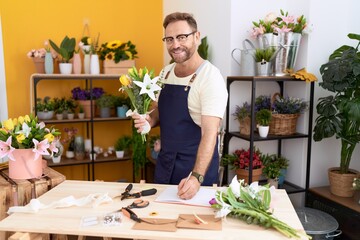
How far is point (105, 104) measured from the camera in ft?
12.1

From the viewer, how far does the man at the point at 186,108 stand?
6.37ft

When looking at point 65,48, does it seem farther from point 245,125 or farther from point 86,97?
point 245,125

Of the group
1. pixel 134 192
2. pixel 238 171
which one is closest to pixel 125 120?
pixel 238 171

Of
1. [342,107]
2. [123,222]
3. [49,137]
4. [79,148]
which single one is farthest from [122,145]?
[123,222]

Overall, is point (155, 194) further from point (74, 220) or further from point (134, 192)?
point (74, 220)

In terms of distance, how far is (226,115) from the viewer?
Answer: 315cm

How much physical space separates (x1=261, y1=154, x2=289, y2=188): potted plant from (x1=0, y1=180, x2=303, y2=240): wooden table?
4.21 ft

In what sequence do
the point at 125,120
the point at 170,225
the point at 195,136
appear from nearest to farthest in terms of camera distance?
the point at 170,225 → the point at 195,136 → the point at 125,120

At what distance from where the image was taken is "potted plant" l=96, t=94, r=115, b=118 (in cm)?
367

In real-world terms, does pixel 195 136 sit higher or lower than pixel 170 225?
higher

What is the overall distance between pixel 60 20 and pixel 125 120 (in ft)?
4.07

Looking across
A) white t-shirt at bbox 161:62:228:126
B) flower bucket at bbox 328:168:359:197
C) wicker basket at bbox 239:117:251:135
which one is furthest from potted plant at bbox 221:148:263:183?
white t-shirt at bbox 161:62:228:126

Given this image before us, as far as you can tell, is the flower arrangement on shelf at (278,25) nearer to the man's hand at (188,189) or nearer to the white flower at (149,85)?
the white flower at (149,85)

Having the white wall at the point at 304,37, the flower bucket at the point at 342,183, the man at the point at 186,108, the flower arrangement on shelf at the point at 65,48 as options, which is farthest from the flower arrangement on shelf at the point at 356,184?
the flower arrangement on shelf at the point at 65,48
